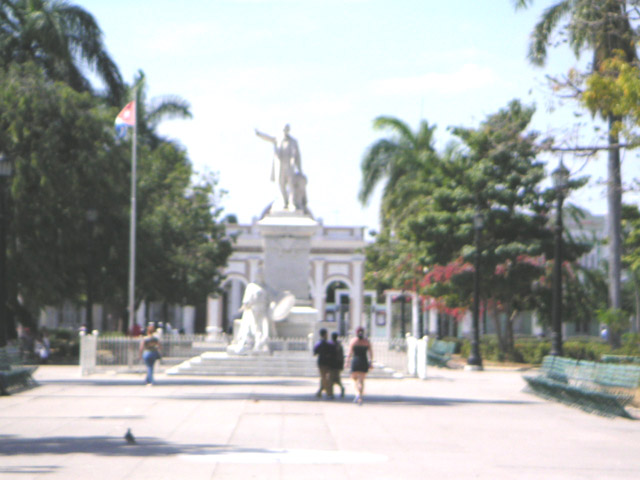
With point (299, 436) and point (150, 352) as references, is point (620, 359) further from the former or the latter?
point (299, 436)

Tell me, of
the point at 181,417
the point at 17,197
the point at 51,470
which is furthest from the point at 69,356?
the point at 51,470

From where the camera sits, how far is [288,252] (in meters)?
31.0

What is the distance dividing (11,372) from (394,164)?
3092cm

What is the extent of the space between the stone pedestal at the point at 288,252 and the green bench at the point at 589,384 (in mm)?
9080

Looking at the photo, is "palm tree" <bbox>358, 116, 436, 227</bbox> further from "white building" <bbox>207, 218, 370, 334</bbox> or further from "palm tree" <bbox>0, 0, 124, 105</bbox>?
"white building" <bbox>207, 218, 370, 334</bbox>

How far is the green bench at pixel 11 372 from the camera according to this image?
2094 centimetres

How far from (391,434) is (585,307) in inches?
1139

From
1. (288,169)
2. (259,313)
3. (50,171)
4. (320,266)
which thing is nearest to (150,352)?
(259,313)

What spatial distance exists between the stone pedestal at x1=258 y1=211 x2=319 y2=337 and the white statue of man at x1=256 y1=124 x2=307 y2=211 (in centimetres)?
52

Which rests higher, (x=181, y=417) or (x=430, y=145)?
(x=430, y=145)

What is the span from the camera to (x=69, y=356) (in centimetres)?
4006

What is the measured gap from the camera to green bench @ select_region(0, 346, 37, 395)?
20.9m

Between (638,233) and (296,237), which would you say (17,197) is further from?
(638,233)

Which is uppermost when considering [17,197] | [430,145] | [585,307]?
[430,145]
